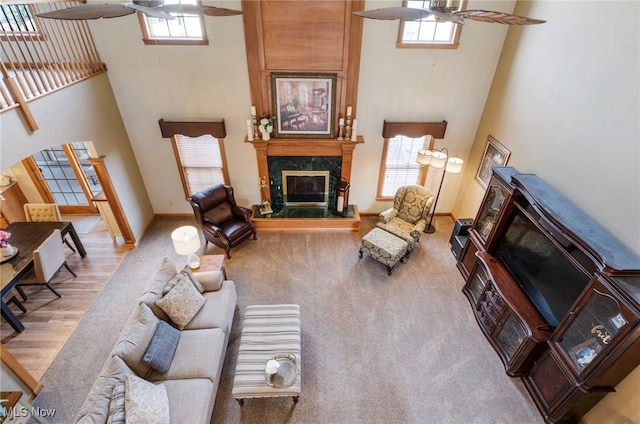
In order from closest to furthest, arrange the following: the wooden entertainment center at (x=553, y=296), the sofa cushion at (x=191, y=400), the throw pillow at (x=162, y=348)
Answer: the wooden entertainment center at (x=553, y=296) < the sofa cushion at (x=191, y=400) < the throw pillow at (x=162, y=348)

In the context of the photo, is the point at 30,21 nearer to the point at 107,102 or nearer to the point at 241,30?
the point at 107,102

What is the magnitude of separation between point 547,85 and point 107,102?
622 cm

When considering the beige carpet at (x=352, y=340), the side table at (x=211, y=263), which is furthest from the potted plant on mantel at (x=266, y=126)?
the side table at (x=211, y=263)

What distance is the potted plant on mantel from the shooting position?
5.11 meters

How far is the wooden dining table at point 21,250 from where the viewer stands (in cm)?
385

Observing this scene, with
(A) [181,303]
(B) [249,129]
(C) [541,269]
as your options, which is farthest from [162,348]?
(C) [541,269]

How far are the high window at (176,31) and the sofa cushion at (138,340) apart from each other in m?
3.74

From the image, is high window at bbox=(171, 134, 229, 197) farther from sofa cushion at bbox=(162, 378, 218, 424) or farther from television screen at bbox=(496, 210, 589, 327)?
television screen at bbox=(496, 210, 589, 327)

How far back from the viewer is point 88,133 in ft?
14.8

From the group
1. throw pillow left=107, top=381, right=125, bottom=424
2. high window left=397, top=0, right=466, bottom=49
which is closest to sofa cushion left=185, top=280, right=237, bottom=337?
throw pillow left=107, top=381, right=125, bottom=424

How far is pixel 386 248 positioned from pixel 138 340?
3453 mm

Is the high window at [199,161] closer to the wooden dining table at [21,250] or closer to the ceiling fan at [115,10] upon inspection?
the wooden dining table at [21,250]

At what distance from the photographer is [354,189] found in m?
6.11

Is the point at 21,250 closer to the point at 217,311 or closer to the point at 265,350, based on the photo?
the point at 217,311
